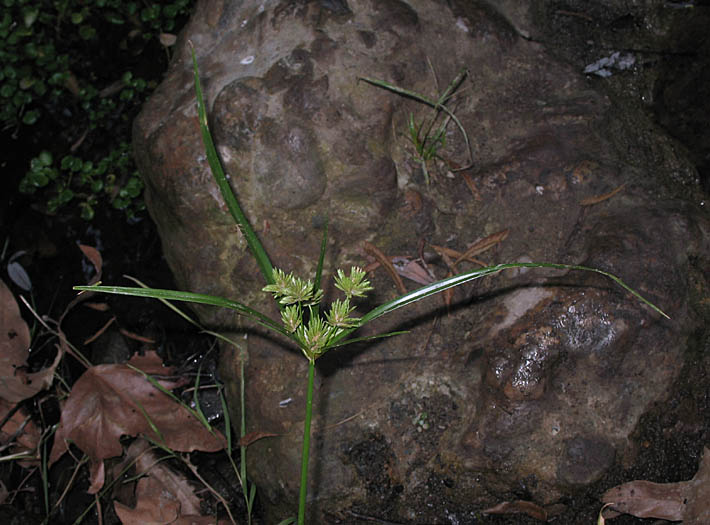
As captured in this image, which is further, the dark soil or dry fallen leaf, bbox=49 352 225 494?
dry fallen leaf, bbox=49 352 225 494

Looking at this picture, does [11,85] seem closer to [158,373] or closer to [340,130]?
[158,373]

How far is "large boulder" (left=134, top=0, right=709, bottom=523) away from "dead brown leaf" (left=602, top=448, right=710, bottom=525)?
4.5 inches

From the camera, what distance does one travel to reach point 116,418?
2.45 m

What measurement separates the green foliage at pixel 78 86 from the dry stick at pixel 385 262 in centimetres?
152

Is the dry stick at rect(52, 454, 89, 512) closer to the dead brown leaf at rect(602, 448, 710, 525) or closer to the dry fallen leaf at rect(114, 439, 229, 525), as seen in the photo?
the dry fallen leaf at rect(114, 439, 229, 525)

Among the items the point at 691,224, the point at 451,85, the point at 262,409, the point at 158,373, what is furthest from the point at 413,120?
the point at 158,373

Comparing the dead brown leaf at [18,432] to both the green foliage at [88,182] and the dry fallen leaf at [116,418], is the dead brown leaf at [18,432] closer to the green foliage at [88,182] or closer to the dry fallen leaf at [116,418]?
the dry fallen leaf at [116,418]

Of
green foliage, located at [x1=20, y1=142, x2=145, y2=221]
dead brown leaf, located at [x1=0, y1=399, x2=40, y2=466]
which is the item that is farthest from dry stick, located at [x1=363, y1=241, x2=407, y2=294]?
dead brown leaf, located at [x1=0, y1=399, x2=40, y2=466]

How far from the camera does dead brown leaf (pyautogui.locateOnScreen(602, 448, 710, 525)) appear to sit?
1944 mm

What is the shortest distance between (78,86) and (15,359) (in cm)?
177

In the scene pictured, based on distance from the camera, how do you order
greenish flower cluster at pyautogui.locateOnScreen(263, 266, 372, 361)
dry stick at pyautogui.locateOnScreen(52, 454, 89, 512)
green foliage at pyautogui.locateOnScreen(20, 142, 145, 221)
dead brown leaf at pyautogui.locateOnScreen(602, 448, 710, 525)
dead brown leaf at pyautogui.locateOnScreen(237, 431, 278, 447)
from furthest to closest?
green foliage at pyautogui.locateOnScreen(20, 142, 145, 221)
dry stick at pyautogui.locateOnScreen(52, 454, 89, 512)
dead brown leaf at pyautogui.locateOnScreen(237, 431, 278, 447)
dead brown leaf at pyautogui.locateOnScreen(602, 448, 710, 525)
greenish flower cluster at pyautogui.locateOnScreen(263, 266, 372, 361)

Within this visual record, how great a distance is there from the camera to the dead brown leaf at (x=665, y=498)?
6.38 ft

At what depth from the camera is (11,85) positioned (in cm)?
339

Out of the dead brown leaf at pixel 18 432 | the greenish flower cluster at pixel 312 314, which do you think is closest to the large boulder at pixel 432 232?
the greenish flower cluster at pixel 312 314
